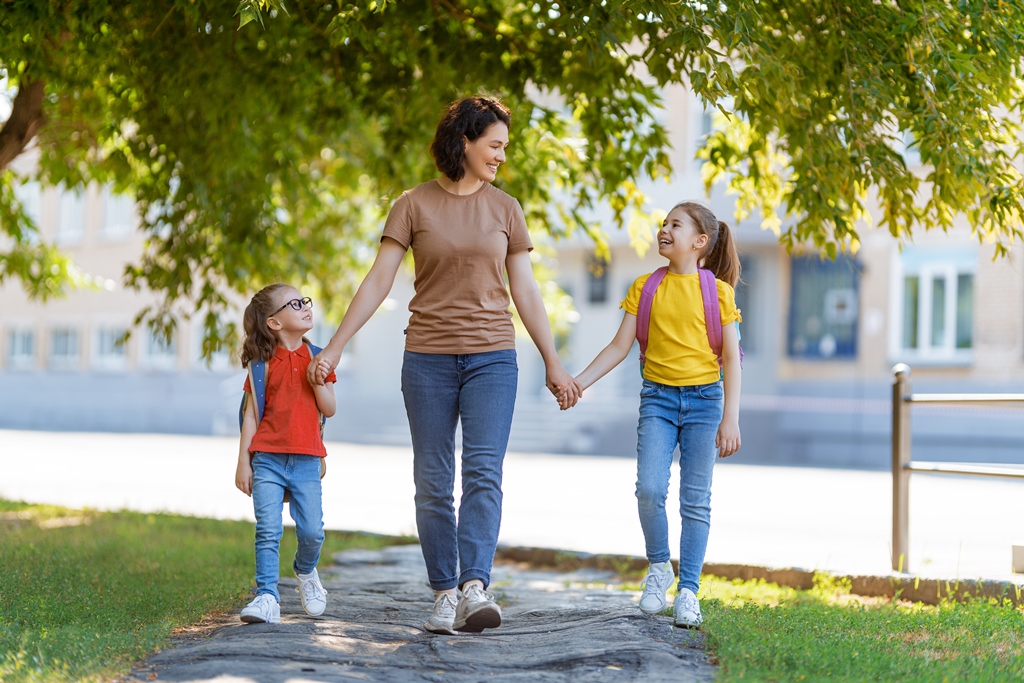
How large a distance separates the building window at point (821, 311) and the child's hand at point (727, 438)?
63.0ft

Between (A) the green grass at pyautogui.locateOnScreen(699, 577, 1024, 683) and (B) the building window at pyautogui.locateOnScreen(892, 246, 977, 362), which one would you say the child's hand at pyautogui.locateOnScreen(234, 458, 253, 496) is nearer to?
(A) the green grass at pyautogui.locateOnScreen(699, 577, 1024, 683)

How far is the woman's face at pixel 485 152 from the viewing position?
4746mm

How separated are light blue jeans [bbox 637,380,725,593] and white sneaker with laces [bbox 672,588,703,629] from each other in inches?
2.0

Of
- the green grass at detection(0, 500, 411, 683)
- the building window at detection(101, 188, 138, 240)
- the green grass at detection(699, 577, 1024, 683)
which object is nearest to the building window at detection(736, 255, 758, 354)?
the green grass at detection(0, 500, 411, 683)

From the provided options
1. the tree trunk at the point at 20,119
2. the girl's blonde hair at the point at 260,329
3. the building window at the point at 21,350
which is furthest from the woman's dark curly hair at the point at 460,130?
the building window at the point at 21,350

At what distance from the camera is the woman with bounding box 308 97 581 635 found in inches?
185

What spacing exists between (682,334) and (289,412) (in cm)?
172

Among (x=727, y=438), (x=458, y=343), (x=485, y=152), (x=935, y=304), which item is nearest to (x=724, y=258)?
(x=727, y=438)

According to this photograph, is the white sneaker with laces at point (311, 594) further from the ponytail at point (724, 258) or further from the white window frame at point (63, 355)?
the white window frame at point (63, 355)

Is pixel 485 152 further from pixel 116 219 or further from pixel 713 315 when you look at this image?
pixel 116 219

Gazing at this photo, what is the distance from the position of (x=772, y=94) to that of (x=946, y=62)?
0.84 m

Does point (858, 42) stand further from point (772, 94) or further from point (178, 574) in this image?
point (178, 574)

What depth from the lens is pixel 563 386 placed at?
191 inches

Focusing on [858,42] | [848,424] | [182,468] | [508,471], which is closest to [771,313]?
[848,424]
